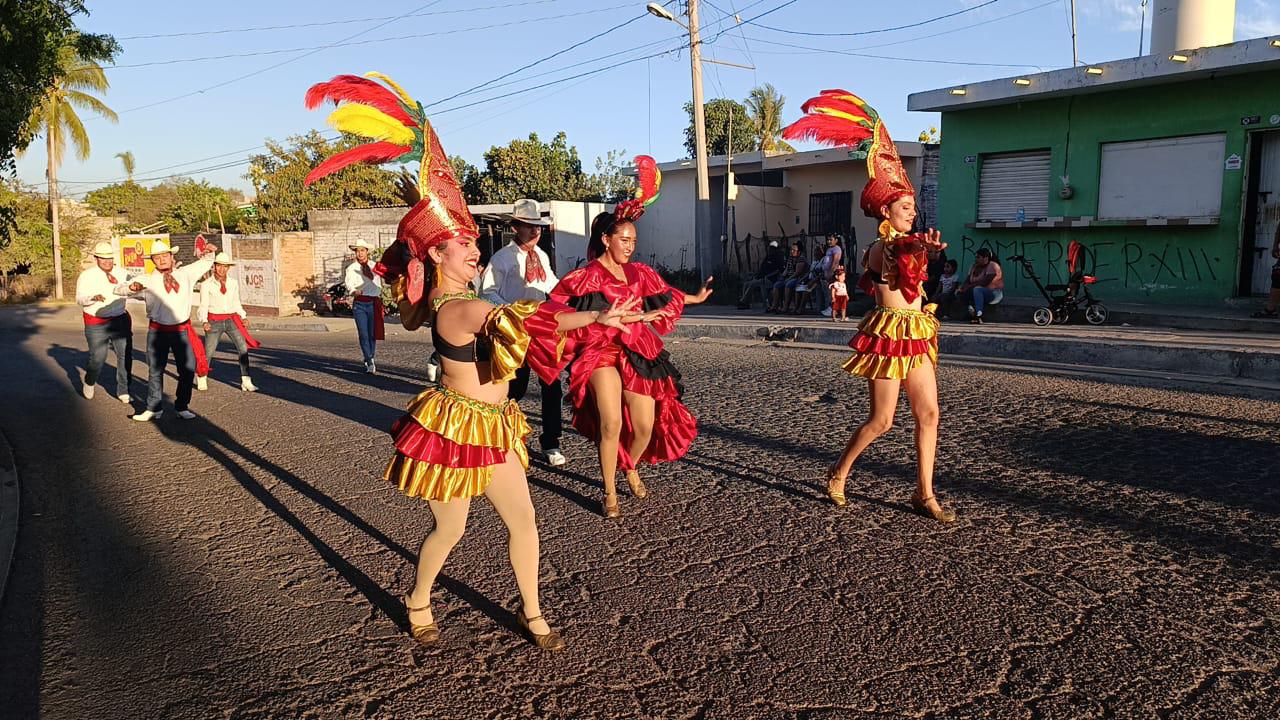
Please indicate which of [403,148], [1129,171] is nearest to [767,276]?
[1129,171]

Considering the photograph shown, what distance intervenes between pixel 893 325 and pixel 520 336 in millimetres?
2541

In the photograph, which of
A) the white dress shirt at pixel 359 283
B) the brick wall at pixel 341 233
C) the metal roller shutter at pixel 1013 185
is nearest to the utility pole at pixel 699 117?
the metal roller shutter at pixel 1013 185

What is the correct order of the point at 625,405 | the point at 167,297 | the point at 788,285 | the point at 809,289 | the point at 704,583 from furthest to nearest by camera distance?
the point at 788,285
the point at 809,289
the point at 167,297
the point at 625,405
the point at 704,583

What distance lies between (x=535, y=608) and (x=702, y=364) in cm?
848

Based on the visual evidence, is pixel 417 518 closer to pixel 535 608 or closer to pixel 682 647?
pixel 535 608

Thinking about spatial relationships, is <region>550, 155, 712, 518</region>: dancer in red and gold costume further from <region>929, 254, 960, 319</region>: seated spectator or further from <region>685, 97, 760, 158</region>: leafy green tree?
<region>685, 97, 760, 158</region>: leafy green tree

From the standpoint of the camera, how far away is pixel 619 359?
5352 millimetres

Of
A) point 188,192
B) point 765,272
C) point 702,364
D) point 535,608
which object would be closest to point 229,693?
point 535,608

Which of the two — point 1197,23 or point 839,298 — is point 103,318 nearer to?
point 839,298

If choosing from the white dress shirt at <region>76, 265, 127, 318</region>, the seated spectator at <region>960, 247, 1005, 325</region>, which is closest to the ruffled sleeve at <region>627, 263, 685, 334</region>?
the white dress shirt at <region>76, 265, 127, 318</region>

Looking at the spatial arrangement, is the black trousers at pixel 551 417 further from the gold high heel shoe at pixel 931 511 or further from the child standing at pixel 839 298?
the child standing at pixel 839 298

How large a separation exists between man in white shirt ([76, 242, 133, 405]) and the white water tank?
1656cm

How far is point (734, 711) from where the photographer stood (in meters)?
3.08

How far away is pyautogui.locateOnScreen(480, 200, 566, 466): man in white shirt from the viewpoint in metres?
6.62
